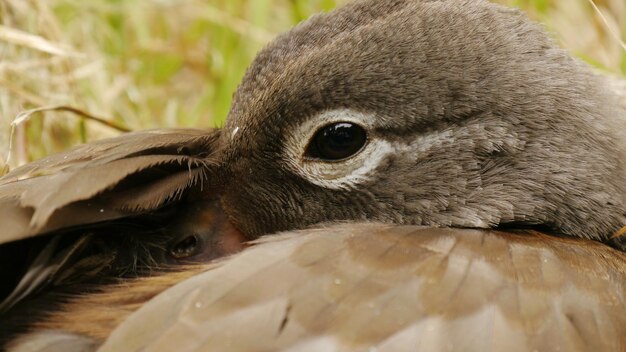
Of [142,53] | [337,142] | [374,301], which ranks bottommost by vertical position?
[374,301]

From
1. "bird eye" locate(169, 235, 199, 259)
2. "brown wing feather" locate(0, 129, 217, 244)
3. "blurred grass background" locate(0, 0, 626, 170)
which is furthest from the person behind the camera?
"blurred grass background" locate(0, 0, 626, 170)

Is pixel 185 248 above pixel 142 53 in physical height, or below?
below

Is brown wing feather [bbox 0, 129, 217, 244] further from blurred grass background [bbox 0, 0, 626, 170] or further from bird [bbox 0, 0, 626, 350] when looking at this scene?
blurred grass background [bbox 0, 0, 626, 170]

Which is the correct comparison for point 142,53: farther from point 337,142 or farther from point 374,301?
point 374,301

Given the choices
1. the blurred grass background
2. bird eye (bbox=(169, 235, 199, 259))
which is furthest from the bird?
the blurred grass background

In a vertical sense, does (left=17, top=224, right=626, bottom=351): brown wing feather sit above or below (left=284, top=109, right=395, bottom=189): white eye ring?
below

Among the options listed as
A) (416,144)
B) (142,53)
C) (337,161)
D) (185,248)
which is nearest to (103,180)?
(185,248)

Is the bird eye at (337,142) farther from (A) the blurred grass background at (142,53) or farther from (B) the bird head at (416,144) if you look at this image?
(A) the blurred grass background at (142,53)
